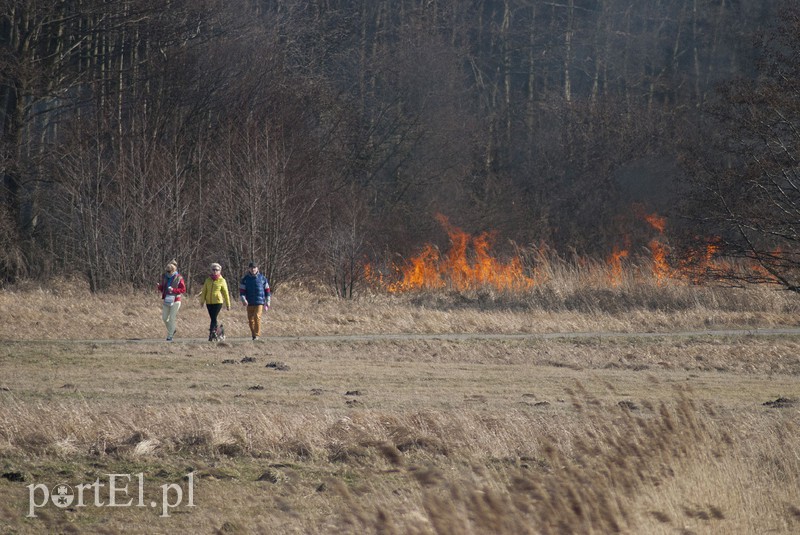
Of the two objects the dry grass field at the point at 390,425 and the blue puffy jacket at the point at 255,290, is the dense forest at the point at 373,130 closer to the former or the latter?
the dry grass field at the point at 390,425

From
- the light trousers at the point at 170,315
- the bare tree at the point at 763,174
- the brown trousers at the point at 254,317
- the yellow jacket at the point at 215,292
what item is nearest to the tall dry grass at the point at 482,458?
the yellow jacket at the point at 215,292

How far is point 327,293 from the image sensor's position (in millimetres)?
36844

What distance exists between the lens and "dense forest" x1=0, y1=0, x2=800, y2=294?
36.2 meters

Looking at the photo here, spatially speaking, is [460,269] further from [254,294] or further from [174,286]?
[174,286]

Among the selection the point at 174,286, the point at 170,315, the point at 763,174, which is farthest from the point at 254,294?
the point at 763,174

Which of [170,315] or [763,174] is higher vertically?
[763,174]

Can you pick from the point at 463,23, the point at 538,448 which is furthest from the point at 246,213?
the point at 463,23

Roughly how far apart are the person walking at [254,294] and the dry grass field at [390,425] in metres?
0.73

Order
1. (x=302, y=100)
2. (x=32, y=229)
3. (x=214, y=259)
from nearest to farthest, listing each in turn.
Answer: (x=214, y=259), (x=32, y=229), (x=302, y=100)

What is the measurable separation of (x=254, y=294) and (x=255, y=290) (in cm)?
11

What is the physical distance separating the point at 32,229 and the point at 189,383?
25.3 meters

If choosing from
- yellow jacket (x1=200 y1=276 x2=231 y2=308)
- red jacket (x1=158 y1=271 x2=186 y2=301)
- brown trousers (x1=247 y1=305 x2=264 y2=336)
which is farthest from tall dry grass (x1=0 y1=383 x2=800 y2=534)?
brown trousers (x1=247 y1=305 x2=264 y2=336)

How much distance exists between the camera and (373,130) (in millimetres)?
54000

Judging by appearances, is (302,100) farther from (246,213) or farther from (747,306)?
(747,306)
